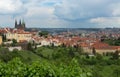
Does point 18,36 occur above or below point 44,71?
below

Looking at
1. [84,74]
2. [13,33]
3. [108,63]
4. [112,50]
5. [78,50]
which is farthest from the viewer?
[13,33]

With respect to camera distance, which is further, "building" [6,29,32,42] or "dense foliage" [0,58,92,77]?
"building" [6,29,32,42]

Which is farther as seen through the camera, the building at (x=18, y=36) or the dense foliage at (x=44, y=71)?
the building at (x=18, y=36)

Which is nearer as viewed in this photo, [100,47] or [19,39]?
[100,47]

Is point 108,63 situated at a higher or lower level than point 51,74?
lower

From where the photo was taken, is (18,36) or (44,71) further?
(18,36)

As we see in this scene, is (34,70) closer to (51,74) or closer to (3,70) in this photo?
(51,74)

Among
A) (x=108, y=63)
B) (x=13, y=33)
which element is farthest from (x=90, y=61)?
(x=13, y=33)

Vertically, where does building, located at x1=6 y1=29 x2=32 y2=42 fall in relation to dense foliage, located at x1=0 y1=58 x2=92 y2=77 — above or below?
below

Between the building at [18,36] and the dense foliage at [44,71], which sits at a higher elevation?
the dense foliage at [44,71]

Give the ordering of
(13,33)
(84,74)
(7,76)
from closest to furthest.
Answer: (84,74), (7,76), (13,33)
